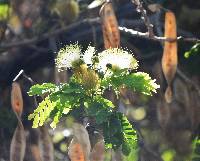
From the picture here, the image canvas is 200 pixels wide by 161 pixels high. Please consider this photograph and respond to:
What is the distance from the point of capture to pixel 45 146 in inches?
135

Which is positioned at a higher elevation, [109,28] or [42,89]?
[109,28]

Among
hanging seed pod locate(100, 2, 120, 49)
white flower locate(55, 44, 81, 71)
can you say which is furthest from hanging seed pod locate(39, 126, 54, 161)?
hanging seed pod locate(100, 2, 120, 49)

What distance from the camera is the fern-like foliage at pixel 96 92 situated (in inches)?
118

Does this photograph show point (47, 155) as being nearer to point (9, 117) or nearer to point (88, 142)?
point (88, 142)

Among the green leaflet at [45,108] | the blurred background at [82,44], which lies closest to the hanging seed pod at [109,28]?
the green leaflet at [45,108]

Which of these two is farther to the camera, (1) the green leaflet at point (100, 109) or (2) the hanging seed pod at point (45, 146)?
(2) the hanging seed pod at point (45, 146)

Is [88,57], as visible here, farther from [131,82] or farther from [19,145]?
[19,145]

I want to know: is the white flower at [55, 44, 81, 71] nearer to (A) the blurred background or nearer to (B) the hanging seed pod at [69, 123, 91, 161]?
(B) the hanging seed pod at [69, 123, 91, 161]

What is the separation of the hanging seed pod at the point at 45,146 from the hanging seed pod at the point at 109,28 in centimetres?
60

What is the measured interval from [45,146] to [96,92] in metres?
0.53

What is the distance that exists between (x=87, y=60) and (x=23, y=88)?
2.09 metres

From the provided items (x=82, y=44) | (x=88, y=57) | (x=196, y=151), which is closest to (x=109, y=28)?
(x=88, y=57)

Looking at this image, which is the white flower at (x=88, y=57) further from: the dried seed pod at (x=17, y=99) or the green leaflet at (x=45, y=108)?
the dried seed pod at (x=17, y=99)

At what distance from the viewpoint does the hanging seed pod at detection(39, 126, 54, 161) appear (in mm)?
3404
